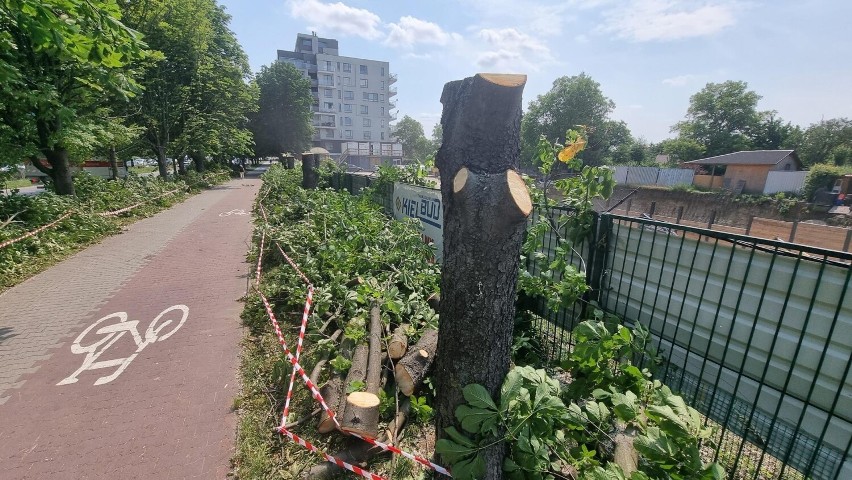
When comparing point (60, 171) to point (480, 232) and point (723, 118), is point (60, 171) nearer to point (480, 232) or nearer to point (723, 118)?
point (480, 232)

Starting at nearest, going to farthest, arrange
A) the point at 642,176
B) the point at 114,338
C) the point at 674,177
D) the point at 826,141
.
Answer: the point at 114,338 < the point at 674,177 < the point at 642,176 < the point at 826,141

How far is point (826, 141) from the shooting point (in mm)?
48031

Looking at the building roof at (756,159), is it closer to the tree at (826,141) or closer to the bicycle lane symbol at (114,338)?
the tree at (826,141)

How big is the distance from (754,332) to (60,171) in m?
16.2

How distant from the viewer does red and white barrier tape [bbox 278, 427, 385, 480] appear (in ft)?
8.54

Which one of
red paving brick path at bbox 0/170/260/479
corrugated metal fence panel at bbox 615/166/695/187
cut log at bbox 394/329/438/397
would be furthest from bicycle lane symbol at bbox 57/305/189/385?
corrugated metal fence panel at bbox 615/166/695/187

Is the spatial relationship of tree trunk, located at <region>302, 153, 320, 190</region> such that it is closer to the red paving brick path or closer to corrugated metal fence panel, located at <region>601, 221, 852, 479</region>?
the red paving brick path

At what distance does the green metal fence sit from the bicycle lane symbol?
5.62 m

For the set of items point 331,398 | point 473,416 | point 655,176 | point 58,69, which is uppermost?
point 58,69

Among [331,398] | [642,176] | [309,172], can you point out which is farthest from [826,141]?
[331,398]

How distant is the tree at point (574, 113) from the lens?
5947 cm

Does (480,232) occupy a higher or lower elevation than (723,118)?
lower

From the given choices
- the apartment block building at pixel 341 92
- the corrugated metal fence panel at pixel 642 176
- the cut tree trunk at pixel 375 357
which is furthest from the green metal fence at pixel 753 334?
the apartment block building at pixel 341 92

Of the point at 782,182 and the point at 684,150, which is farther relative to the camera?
the point at 684,150
